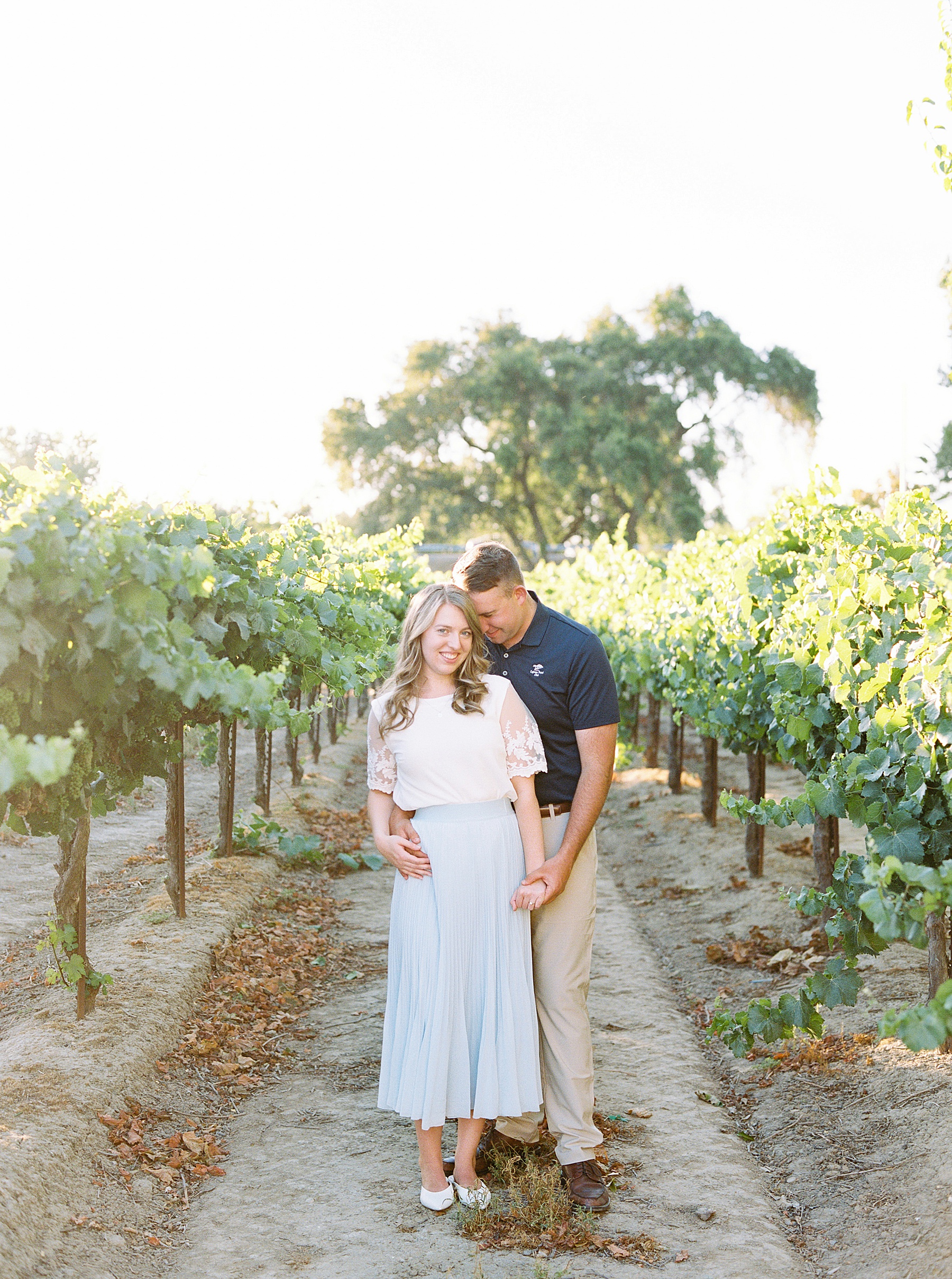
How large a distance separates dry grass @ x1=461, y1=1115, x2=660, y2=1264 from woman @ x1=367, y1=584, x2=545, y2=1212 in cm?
9

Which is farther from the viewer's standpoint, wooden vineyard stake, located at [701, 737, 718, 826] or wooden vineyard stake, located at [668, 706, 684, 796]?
wooden vineyard stake, located at [668, 706, 684, 796]

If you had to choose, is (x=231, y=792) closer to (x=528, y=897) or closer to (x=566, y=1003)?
(x=566, y=1003)

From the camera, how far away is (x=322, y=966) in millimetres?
6340

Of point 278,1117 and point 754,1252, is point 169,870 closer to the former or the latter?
point 278,1117

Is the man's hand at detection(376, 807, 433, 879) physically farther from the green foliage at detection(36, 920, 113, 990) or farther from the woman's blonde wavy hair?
the green foliage at detection(36, 920, 113, 990)

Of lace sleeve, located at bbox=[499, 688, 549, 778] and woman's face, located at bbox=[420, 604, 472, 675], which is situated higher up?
woman's face, located at bbox=[420, 604, 472, 675]

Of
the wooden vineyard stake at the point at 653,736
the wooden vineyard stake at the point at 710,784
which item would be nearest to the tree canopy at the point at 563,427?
the wooden vineyard stake at the point at 653,736

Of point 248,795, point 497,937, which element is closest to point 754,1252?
point 497,937

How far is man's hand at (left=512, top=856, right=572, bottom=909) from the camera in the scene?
134 inches

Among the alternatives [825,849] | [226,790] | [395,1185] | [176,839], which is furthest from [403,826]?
[226,790]

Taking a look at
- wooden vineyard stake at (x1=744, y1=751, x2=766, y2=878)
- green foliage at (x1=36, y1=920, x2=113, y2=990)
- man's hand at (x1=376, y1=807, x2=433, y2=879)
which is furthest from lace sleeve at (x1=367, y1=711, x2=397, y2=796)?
wooden vineyard stake at (x1=744, y1=751, x2=766, y2=878)

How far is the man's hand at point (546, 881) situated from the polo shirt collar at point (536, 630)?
0.72 metres

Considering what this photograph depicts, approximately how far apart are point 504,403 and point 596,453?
451cm

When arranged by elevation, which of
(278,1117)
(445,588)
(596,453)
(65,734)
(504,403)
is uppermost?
(504,403)
